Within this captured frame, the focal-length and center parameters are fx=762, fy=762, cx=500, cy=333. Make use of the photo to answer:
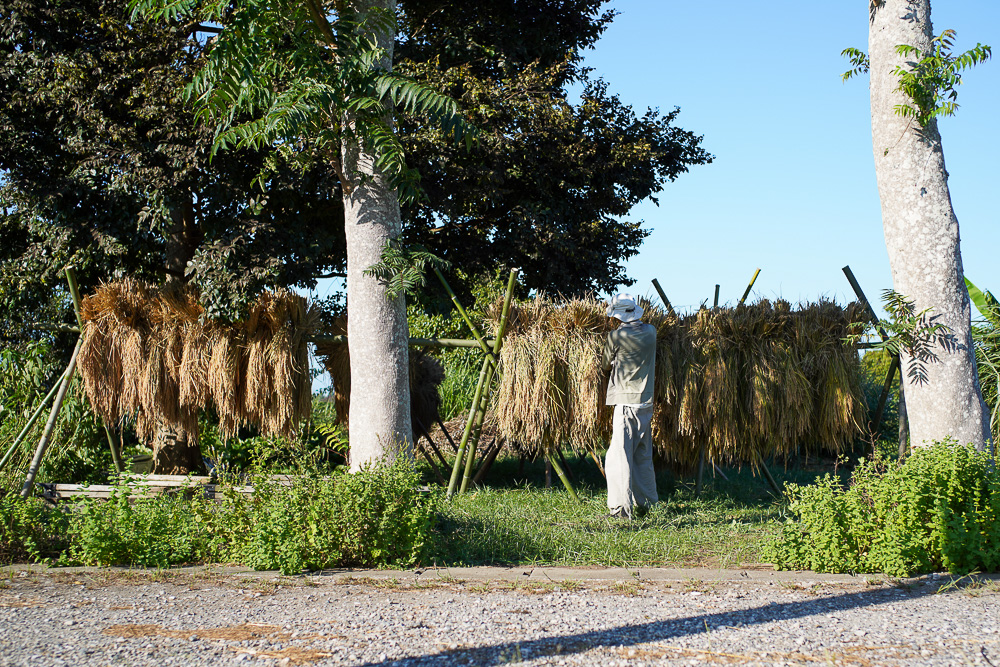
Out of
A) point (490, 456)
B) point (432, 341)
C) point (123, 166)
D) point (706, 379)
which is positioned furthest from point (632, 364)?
point (123, 166)

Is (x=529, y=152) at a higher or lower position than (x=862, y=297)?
higher

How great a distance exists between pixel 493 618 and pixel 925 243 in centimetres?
418

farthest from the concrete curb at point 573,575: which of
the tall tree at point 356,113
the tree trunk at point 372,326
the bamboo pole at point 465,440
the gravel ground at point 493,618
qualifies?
the bamboo pole at point 465,440

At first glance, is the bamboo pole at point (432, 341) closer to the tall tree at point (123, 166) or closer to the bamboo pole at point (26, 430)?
the tall tree at point (123, 166)

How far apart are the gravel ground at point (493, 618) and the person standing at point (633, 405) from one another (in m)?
1.73

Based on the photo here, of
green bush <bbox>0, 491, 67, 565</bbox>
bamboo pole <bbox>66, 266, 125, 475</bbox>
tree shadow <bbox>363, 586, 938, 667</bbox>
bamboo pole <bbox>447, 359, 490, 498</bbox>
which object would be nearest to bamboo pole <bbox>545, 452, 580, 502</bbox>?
bamboo pole <bbox>447, 359, 490, 498</bbox>

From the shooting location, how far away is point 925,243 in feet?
18.6

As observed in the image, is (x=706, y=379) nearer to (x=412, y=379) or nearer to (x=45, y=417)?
(x=412, y=379)

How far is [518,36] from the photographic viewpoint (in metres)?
9.69

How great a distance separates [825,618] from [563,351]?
3.72 metres

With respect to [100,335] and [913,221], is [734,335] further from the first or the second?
[100,335]

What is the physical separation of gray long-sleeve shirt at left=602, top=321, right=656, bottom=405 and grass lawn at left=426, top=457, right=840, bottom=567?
41.2 inches

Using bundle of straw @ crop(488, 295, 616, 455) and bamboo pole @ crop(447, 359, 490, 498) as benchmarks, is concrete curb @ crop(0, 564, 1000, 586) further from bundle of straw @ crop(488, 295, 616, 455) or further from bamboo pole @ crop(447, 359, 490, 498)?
bundle of straw @ crop(488, 295, 616, 455)

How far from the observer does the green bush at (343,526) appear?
5.16 metres
